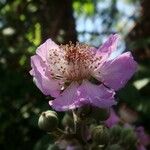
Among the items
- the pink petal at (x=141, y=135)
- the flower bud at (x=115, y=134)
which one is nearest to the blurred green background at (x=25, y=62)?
the pink petal at (x=141, y=135)

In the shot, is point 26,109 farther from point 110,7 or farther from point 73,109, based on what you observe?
point 73,109

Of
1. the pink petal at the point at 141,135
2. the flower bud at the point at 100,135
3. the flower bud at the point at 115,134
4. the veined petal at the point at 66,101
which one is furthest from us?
the pink petal at the point at 141,135

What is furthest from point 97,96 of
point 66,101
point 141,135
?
point 141,135

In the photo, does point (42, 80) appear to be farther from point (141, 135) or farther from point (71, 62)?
point (141, 135)

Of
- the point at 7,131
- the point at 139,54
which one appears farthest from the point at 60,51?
the point at 139,54

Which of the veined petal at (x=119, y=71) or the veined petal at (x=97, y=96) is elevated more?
the veined petal at (x=119, y=71)

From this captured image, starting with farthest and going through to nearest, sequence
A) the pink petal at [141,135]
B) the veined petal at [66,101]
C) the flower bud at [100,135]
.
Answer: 1. the pink petal at [141,135]
2. the flower bud at [100,135]
3. the veined petal at [66,101]

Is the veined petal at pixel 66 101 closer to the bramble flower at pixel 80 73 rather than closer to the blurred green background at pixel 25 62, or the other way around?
the bramble flower at pixel 80 73

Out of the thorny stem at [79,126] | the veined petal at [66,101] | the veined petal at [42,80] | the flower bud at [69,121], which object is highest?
the veined petal at [42,80]
